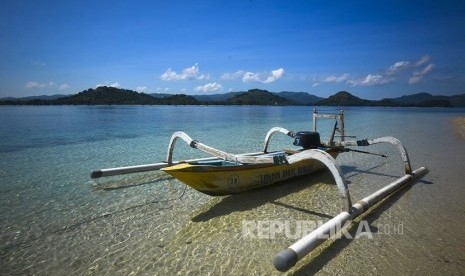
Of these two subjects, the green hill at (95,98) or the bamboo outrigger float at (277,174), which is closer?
the bamboo outrigger float at (277,174)

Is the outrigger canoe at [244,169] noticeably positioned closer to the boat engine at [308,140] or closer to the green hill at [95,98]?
the boat engine at [308,140]

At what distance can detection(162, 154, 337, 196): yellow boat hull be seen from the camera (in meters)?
6.30

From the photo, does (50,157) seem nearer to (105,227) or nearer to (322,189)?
(105,227)

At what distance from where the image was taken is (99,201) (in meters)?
7.61

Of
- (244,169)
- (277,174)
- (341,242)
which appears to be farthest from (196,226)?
(277,174)

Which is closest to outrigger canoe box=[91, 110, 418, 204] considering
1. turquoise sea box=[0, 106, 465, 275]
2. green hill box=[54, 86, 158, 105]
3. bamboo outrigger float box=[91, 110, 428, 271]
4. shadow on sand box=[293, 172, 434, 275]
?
bamboo outrigger float box=[91, 110, 428, 271]

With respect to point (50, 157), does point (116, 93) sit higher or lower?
higher

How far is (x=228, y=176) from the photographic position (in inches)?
275

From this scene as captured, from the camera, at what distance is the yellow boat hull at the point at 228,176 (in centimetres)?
630

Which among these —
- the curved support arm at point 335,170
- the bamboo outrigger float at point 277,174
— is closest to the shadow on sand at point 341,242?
the bamboo outrigger float at point 277,174

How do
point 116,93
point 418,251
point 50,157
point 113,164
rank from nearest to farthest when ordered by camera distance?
point 418,251
point 113,164
point 50,157
point 116,93

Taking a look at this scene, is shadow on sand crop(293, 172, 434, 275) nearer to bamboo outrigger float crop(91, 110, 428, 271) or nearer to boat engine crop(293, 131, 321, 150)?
bamboo outrigger float crop(91, 110, 428, 271)

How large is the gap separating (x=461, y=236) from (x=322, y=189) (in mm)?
3620

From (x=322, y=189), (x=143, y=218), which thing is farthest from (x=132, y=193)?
(x=322, y=189)
